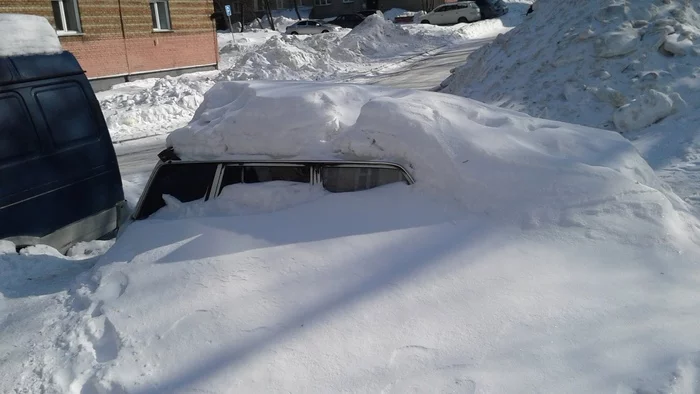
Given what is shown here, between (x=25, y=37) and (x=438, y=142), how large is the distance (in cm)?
413

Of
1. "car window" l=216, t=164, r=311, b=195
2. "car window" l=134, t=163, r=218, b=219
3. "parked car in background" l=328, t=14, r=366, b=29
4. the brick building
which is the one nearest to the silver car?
"parked car in background" l=328, t=14, r=366, b=29

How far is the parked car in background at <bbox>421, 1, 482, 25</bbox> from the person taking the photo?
1540 inches

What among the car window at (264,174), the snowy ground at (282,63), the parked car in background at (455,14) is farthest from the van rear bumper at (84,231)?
the parked car in background at (455,14)

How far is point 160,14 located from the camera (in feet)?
72.6

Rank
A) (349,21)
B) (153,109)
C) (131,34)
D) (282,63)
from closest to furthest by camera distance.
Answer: (153,109) → (131,34) → (282,63) → (349,21)

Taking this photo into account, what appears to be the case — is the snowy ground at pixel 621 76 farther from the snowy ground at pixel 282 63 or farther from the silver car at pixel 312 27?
the silver car at pixel 312 27

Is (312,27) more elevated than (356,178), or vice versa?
(312,27)

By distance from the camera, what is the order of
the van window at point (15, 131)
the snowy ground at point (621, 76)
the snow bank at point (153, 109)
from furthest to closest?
the snow bank at point (153, 109) < the snowy ground at point (621, 76) < the van window at point (15, 131)

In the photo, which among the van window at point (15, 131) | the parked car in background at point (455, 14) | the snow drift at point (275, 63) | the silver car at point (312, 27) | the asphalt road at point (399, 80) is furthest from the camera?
the silver car at point (312, 27)

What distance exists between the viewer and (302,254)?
3162mm

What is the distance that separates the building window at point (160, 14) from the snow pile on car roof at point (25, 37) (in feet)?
57.1

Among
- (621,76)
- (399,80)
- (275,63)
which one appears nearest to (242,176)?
(621,76)

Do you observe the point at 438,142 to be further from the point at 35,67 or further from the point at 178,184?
the point at 35,67

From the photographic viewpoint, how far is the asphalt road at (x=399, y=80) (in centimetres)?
1048
